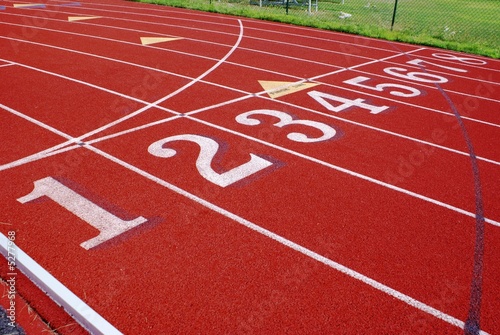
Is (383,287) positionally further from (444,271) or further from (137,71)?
(137,71)

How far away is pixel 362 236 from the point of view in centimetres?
389

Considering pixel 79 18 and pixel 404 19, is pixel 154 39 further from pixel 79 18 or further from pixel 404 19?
pixel 404 19

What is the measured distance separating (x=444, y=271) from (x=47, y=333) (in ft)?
9.60

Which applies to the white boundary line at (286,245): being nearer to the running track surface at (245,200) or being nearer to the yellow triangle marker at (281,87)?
the running track surface at (245,200)

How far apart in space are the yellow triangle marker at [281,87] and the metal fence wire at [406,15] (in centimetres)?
675

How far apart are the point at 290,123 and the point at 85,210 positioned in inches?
125

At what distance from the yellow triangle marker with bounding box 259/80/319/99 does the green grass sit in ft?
20.2

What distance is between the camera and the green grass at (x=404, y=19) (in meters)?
13.0

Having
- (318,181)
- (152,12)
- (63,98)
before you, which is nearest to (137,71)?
(63,98)

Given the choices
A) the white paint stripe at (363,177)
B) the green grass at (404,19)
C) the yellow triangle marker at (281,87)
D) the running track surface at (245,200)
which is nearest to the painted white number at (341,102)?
the running track surface at (245,200)

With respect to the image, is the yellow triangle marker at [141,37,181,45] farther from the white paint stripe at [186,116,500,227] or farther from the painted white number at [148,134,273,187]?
the painted white number at [148,134,273,187]

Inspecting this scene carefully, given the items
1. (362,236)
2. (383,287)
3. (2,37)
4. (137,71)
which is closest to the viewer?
(383,287)

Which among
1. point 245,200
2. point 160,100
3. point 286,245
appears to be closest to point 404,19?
point 160,100

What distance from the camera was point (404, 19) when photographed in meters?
18.1
